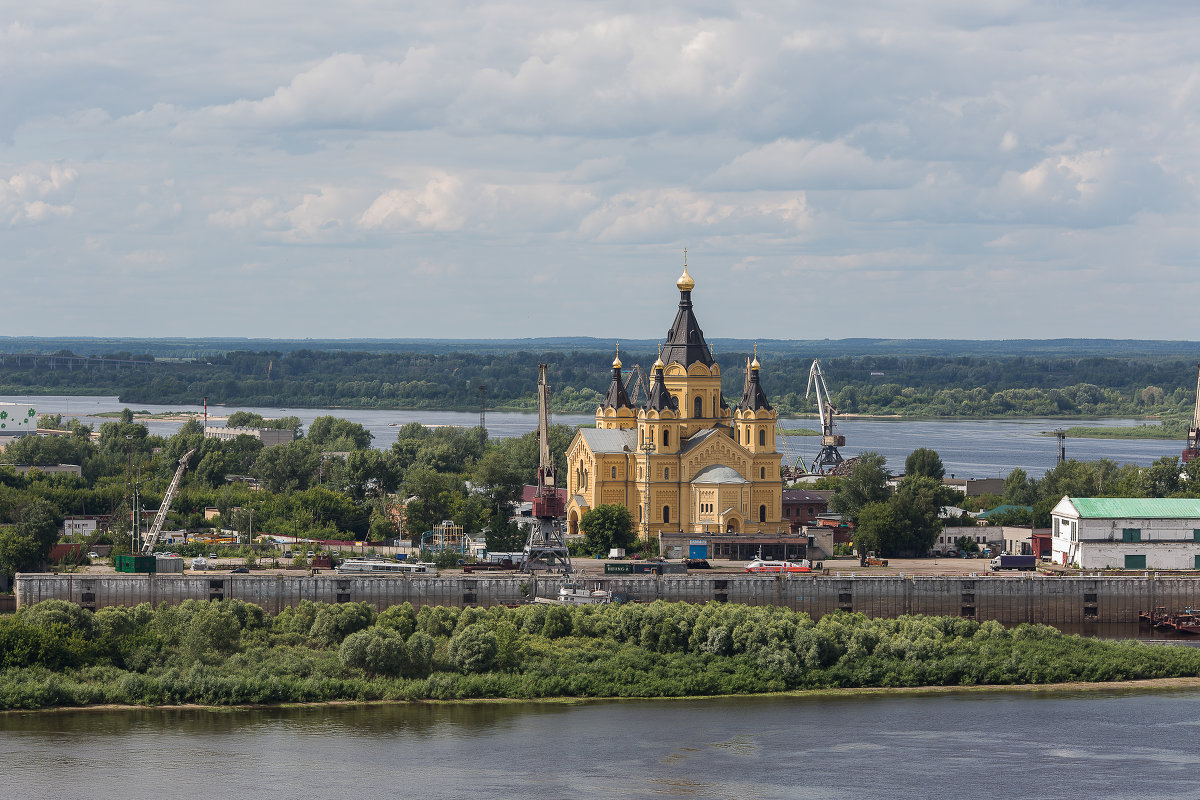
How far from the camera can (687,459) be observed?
73.5m

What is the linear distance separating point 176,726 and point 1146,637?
30.2m

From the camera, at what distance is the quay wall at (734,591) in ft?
195

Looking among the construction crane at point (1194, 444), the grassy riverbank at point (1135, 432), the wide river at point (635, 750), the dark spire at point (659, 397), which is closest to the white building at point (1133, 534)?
the dark spire at point (659, 397)

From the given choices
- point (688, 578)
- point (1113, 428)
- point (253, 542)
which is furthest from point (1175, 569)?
point (1113, 428)

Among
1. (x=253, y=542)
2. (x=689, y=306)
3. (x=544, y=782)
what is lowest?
Result: (x=544, y=782)

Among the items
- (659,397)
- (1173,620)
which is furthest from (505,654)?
(659,397)

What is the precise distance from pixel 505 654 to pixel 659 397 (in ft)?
80.7

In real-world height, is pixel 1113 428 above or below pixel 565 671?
above

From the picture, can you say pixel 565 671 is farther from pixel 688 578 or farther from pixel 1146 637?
pixel 1146 637

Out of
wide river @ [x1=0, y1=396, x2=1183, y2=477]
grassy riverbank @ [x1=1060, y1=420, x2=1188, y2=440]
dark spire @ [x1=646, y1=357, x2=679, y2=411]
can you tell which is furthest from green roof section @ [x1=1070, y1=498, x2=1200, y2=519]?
grassy riverbank @ [x1=1060, y1=420, x2=1188, y2=440]

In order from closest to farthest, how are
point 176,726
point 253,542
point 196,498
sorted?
point 176,726, point 253,542, point 196,498

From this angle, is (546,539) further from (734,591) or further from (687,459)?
(687,459)

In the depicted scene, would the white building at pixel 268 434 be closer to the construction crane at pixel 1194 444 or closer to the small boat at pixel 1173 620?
the construction crane at pixel 1194 444

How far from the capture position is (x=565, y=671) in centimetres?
5028
